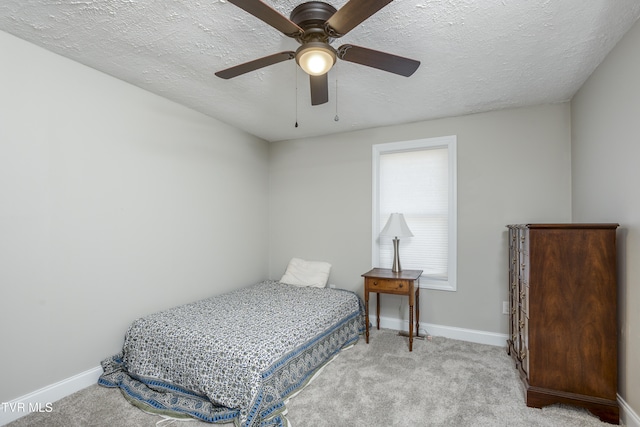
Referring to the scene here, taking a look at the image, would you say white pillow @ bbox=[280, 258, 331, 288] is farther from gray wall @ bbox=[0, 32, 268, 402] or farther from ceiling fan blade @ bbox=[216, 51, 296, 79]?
ceiling fan blade @ bbox=[216, 51, 296, 79]

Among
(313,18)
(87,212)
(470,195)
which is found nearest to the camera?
(313,18)

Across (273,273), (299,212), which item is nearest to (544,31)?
(299,212)

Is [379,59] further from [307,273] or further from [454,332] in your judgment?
[454,332]

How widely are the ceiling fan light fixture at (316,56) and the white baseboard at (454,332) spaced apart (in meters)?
2.88

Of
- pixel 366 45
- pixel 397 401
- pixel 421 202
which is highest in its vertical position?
pixel 366 45

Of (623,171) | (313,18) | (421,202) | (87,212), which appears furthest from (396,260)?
(87,212)

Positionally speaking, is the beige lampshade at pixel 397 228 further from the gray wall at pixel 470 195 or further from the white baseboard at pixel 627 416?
the white baseboard at pixel 627 416

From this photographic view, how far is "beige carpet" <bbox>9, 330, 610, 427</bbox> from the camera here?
1.96 m

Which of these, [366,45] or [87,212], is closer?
[366,45]

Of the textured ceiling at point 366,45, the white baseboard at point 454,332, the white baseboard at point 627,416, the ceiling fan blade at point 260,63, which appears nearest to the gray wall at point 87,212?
the textured ceiling at point 366,45

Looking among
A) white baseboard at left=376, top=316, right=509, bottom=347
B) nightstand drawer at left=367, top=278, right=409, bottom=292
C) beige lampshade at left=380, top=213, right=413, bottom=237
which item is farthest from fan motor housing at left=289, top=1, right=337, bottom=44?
white baseboard at left=376, top=316, right=509, bottom=347

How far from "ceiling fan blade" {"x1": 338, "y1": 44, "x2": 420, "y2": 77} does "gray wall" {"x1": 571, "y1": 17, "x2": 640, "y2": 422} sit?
1.34m

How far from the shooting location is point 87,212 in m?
2.36

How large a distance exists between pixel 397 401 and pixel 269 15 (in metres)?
2.42
